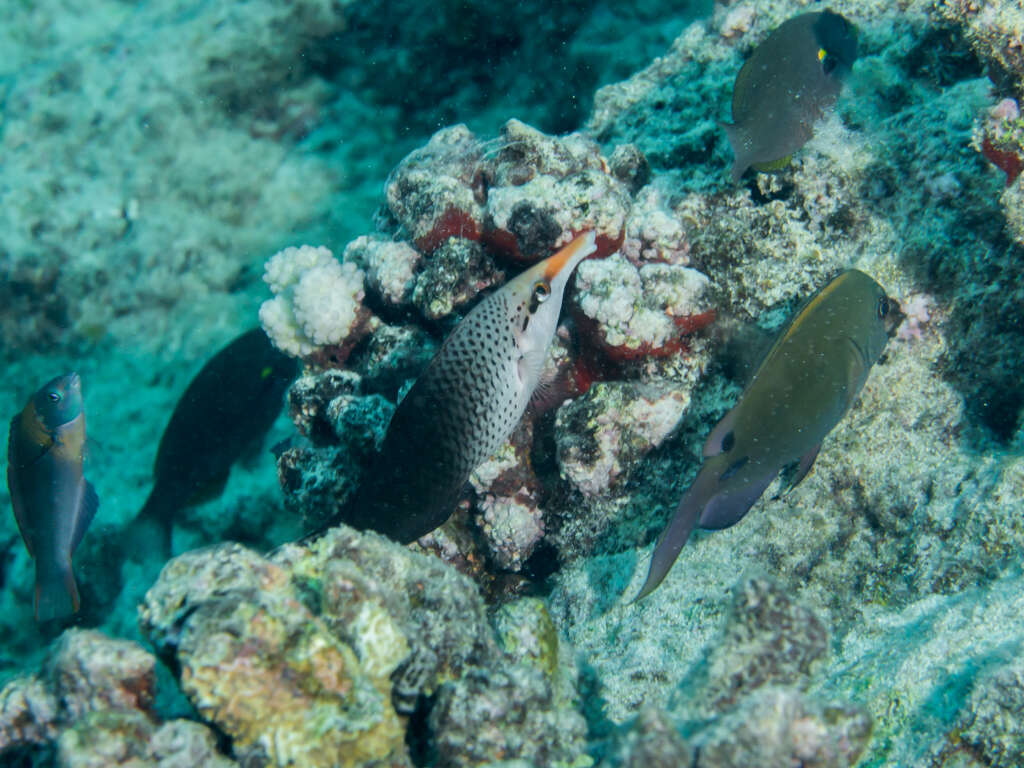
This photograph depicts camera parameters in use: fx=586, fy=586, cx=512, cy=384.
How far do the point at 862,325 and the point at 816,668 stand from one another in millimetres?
1345

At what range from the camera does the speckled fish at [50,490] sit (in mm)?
3871

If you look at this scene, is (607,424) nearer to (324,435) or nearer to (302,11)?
(324,435)

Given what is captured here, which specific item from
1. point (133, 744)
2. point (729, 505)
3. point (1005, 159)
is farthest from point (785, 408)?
point (133, 744)

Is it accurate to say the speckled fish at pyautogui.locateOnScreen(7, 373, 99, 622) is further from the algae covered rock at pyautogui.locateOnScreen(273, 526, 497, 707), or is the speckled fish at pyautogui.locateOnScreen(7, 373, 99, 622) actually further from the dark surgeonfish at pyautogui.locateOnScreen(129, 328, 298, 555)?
the algae covered rock at pyautogui.locateOnScreen(273, 526, 497, 707)

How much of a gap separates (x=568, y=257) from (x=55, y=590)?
4108mm

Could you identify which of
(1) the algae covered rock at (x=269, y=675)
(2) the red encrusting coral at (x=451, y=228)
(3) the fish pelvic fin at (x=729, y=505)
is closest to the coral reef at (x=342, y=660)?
(1) the algae covered rock at (x=269, y=675)

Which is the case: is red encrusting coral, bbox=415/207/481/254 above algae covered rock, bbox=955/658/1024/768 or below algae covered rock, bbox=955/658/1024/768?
above

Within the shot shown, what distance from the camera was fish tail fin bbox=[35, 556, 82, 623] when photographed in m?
3.92

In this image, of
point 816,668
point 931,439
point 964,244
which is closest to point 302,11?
point 964,244

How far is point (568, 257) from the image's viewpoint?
2623 mm

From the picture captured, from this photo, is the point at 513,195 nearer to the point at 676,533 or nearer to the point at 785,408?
the point at 785,408

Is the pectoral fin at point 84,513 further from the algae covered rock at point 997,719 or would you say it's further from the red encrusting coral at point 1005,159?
the red encrusting coral at point 1005,159

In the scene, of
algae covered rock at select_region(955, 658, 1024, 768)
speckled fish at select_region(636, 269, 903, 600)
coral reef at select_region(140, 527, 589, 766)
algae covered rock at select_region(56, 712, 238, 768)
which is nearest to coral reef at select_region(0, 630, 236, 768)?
algae covered rock at select_region(56, 712, 238, 768)

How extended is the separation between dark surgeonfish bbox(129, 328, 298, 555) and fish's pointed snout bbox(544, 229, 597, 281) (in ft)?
10.3
